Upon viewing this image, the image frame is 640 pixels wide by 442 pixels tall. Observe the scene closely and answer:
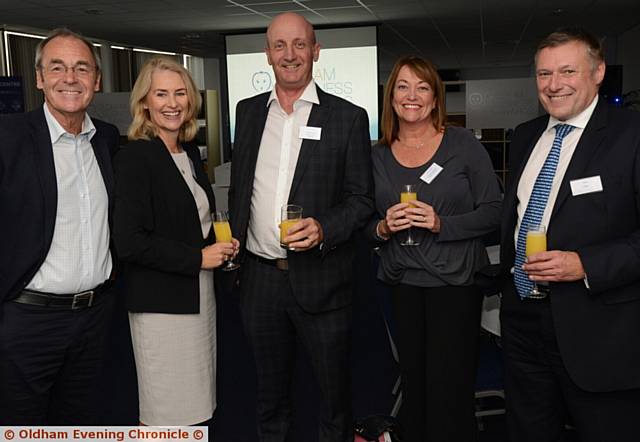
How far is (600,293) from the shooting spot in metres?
1.75

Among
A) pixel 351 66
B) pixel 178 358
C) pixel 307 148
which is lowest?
pixel 178 358

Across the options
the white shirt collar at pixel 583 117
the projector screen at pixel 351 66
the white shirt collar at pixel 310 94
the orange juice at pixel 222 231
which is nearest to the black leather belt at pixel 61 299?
the orange juice at pixel 222 231

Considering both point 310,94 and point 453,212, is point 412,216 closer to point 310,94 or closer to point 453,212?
point 453,212

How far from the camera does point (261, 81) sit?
34.1 ft

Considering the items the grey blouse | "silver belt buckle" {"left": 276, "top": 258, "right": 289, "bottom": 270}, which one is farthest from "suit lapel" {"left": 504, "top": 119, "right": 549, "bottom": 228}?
"silver belt buckle" {"left": 276, "top": 258, "right": 289, "bottom": 270}

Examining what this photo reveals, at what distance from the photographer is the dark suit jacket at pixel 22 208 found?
6.07 feet

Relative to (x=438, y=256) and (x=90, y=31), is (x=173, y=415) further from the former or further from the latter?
(x=90, y=31)

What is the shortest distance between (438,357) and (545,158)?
801 millimetres

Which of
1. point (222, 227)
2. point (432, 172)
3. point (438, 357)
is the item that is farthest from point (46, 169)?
point (438, 357)

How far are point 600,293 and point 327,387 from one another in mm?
1033

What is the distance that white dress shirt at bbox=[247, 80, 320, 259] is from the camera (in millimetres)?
2209

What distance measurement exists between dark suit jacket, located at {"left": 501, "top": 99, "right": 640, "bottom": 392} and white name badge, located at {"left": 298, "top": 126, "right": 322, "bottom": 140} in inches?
33.7

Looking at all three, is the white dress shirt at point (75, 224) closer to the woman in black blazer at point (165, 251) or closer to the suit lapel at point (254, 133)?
the woman in black blazer at point (165, 251)

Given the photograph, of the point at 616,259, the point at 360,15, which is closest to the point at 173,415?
the point at 616,259
